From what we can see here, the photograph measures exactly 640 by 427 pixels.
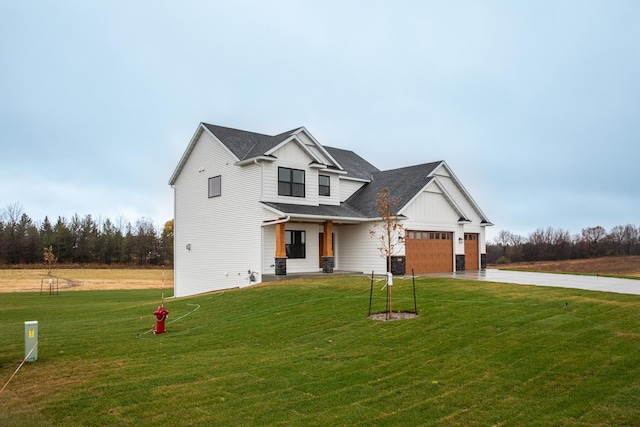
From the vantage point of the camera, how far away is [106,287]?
37.8 meters

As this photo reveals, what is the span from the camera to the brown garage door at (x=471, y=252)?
2930 cm

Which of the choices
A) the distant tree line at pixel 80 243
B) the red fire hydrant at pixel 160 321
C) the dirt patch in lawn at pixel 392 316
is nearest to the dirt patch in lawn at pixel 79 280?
the distant tree line at pixel 80 243

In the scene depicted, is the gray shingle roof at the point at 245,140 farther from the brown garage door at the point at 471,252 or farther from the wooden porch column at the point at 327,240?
the brown garage door at the point at 471,252

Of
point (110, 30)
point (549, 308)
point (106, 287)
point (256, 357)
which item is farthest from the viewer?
point (106, 287)

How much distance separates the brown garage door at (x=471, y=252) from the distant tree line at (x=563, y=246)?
80.0ft

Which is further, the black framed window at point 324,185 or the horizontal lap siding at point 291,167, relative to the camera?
the black framed window at point 324,185

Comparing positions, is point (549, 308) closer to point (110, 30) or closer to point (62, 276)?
point (110, 30)

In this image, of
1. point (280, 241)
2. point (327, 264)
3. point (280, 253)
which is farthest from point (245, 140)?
point (327, 264)

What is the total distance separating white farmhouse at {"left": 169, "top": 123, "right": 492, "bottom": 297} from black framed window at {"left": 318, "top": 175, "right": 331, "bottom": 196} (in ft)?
0.18

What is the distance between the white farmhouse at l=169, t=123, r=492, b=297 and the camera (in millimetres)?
23500

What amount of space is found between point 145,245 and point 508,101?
171ft

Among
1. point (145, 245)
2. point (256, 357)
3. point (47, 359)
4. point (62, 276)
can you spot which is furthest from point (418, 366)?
point (145, 245)

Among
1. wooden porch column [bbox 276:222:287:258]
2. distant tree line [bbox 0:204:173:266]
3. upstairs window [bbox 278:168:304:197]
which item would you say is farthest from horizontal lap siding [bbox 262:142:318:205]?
distant tree line [bbox 0:204:173:266]

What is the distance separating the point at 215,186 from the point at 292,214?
5916 mm
